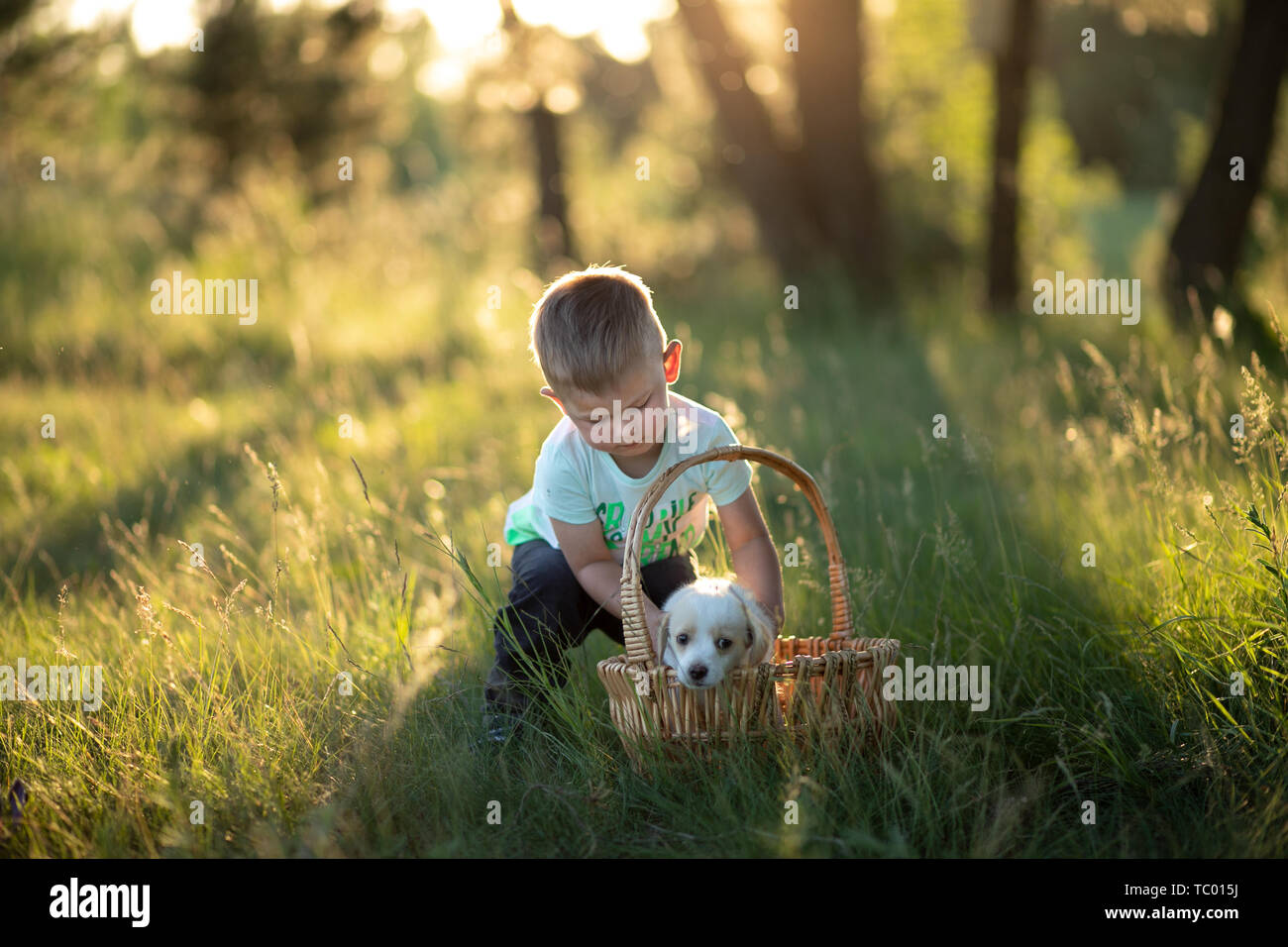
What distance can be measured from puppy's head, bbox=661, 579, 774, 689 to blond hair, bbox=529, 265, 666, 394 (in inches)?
24.6

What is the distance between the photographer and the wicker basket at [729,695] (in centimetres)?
265

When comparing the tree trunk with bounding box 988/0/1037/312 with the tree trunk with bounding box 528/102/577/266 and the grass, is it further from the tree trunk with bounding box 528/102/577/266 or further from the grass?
the grass

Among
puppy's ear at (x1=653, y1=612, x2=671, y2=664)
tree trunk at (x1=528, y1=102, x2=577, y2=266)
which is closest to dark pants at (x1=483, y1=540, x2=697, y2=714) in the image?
puppy's ear at (x1=653, y1=612, x2=671, y2=664)

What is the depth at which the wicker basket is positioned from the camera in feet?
8.70

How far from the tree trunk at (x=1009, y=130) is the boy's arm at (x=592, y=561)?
739 centimetres

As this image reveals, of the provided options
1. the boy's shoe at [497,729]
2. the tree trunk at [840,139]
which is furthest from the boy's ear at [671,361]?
the tree trunk at [840,139]

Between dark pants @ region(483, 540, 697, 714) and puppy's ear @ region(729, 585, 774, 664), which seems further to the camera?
dark pants @ region(483, 540, 697, 714)

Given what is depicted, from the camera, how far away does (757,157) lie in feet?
33.0

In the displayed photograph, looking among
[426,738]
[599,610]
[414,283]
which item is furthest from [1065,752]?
[414,283]

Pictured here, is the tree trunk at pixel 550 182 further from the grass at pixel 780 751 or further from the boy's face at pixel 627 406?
the boy's face at pixel 627 406

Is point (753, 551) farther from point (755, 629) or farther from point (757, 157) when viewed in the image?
point (757, 157)
